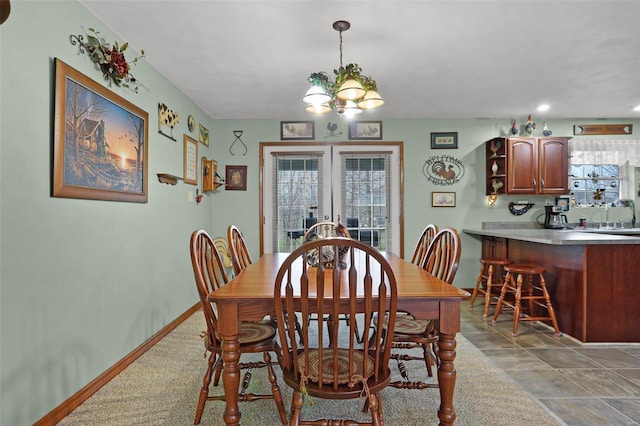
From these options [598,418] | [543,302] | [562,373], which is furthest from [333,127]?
[598,418]

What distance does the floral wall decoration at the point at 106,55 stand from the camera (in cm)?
217

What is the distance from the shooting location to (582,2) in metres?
2.18

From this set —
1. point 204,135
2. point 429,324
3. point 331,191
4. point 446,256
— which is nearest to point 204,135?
point 204,135

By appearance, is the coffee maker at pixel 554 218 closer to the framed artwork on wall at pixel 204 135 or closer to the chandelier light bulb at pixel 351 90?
the chandelier light bulb at pixel 351 90

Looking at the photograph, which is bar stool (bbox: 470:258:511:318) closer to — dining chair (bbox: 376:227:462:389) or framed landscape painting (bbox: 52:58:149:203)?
dining chair (bbox: 376:227:462:389)

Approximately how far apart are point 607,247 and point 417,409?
7.18 ft

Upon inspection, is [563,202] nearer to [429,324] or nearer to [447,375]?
[429,324]

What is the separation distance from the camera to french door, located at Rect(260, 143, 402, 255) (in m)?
4.82

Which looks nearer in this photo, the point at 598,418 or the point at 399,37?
the point at 598,418

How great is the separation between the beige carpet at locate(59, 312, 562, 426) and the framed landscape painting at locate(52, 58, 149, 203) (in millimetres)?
1197

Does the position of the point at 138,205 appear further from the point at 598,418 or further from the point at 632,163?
the point at 632,163

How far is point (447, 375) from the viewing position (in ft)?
5.11

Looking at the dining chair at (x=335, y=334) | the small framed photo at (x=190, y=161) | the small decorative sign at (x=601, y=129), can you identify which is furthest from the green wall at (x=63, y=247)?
the small decorative sign at (x=601, y=129)

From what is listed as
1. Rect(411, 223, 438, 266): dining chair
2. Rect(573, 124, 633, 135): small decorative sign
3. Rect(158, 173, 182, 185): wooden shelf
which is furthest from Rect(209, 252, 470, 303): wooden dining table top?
Rect(573, 124, 633, 135): small decorative sign
